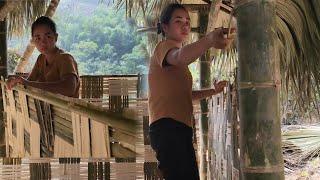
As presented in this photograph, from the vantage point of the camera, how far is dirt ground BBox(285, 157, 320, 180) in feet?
20.6

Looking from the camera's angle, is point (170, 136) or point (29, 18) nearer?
point (170, 136)

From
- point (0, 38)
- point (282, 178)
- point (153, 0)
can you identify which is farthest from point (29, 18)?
point (282, 178)

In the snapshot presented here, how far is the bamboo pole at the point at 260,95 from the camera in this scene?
1234 mm

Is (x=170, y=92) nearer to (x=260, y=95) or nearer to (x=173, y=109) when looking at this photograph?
(x=173, y=109)

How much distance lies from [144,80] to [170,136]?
1.21ft

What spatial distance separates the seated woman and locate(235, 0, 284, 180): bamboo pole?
87 cm

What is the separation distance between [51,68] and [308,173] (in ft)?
17.1

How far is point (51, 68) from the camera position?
6.48 feet

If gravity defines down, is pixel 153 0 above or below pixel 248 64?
above

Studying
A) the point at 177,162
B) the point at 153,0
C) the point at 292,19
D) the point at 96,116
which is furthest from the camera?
the point at 153,0

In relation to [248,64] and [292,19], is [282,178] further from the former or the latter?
[292,19]

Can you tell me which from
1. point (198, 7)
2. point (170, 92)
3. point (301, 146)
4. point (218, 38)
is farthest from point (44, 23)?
point (301, 146)

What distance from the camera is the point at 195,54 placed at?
1308mm

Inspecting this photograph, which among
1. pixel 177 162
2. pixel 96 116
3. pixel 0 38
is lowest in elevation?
pixel 177 162
